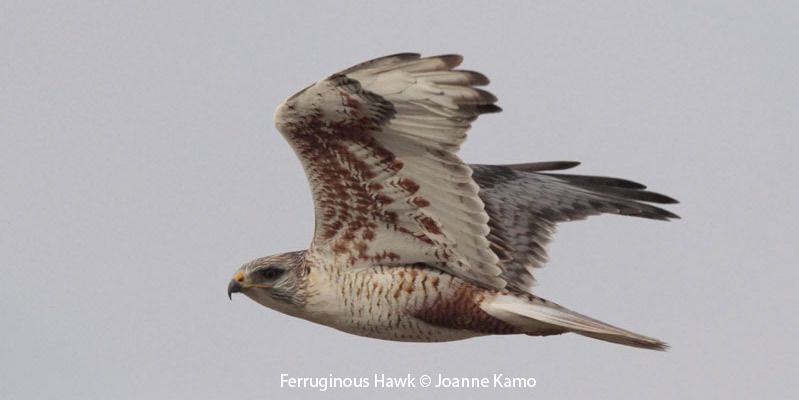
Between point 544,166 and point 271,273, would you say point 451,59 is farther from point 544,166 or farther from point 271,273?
point 544,166

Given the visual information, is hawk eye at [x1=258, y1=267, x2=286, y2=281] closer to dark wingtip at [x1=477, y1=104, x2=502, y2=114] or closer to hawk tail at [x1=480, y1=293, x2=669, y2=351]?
hawk tail at [x1=480, y1=293, x2=669, y2=351]

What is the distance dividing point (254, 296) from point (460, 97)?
115 inches

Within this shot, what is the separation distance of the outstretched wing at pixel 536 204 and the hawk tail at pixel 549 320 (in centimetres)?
110

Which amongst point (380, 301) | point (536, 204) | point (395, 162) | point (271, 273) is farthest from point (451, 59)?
point (536, 204)

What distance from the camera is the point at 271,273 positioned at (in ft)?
41.7

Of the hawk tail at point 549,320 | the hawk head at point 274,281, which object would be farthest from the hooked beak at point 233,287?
the hawk tail at point 549,320

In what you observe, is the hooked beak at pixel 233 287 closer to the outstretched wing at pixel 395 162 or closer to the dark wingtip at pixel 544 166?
the outstretched wing at pixel 395 162

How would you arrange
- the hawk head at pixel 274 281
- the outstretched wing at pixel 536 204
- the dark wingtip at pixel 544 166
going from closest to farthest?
1. the hawk head at pixel 274 281
2. the outstretched wing at pixel 536 204
3. the dark wingtip at pixel 544 166

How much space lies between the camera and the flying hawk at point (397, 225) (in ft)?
37.1

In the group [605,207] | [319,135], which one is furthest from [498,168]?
[319,135]

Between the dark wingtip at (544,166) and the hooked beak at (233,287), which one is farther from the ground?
the dark wingtip at (544,166)

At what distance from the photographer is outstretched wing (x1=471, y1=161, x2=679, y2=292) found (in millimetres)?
13703

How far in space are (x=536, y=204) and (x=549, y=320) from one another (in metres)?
2.36

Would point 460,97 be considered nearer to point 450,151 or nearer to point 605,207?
point 450,151
